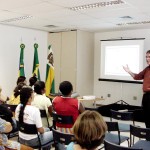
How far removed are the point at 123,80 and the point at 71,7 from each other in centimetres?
395

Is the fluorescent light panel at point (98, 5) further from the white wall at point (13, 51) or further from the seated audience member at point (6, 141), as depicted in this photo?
the white wall at point (13, 51)

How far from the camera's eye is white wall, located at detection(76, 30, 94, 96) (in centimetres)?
840

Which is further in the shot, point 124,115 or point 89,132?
point 124,115

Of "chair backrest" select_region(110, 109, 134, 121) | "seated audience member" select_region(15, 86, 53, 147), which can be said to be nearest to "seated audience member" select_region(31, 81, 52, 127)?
"seated audience member" select_region(15, 86, 53, 147)

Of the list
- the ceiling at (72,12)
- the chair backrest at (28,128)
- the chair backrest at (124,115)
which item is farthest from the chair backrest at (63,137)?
the ceiling at (72,12)

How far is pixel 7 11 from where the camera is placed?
560 cm

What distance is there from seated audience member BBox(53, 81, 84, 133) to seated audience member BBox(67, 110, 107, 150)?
1720mm

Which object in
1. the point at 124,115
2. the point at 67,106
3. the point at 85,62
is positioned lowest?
the point at 124,115

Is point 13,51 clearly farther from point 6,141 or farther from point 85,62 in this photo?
point 6,141

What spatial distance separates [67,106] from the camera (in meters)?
3.45

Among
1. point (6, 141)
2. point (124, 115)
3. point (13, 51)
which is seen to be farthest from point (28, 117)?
point (13, 51)

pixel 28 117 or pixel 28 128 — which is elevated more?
pixel 28 117

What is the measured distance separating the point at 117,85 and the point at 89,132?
715 cm

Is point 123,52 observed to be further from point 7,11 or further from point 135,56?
point 7,11
